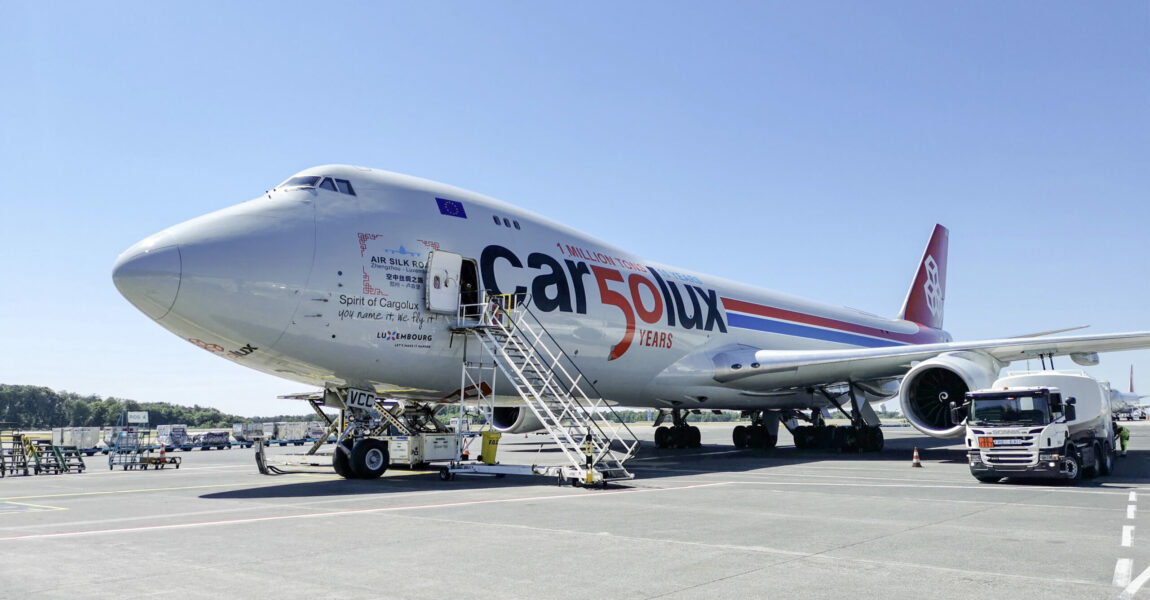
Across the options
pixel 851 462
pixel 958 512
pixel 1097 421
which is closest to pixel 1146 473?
pixel 1097 421

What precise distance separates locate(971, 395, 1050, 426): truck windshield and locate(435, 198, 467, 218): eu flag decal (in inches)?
396

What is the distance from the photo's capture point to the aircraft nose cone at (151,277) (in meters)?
11.4

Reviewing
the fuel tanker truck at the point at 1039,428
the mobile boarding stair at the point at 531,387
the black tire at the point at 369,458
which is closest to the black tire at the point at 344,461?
the black tire at the point at 369,458

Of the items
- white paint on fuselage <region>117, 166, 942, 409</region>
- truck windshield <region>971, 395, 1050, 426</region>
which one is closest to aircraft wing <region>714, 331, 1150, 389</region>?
white paint on fuselage <region>117, 166, 942, 409</region>

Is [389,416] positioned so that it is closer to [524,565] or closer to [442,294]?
[442,294]

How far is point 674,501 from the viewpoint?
11016 millimetres

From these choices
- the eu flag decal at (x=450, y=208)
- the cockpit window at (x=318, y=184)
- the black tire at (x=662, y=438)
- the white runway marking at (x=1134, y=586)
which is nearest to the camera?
the white runway marking at (x=1134, y=586)

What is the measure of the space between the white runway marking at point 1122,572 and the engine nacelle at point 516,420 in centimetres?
1345

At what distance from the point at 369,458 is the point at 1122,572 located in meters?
11.5

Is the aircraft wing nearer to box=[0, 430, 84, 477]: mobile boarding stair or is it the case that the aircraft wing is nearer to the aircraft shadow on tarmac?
the aircraft shadow on tarmac

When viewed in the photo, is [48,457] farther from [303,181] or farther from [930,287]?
[930,287]

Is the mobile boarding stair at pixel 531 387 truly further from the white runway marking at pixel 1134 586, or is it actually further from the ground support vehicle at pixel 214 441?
the ground support vehicle at pixel 214 441

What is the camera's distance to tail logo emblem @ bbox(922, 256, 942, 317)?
3519 cm

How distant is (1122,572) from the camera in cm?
592
